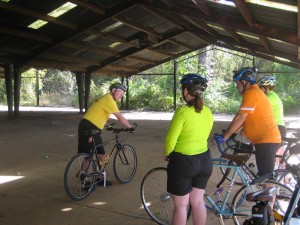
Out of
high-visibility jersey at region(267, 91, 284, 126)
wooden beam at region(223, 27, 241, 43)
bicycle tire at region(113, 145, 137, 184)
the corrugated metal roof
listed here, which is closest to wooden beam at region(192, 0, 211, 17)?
the corrugated metal roof

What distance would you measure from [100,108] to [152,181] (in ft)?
5.15

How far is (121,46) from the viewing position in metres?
17.0

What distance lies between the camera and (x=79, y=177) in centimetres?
535

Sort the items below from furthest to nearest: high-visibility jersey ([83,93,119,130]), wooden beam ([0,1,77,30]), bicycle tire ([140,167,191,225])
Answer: wooden beam ([0,1,77,30]) → high-visibility jersey ([83,93,119,130]) → bicycle tire ([140,167,191,225])

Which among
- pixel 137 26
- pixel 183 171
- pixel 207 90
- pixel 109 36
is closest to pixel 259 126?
pixel 183 171

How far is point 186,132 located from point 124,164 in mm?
3097

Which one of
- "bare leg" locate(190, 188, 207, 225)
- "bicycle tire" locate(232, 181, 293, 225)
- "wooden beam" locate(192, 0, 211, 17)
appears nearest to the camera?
"bare leg" locate(190, 188, 207, 225)

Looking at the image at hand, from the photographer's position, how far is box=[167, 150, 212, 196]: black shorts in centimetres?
331

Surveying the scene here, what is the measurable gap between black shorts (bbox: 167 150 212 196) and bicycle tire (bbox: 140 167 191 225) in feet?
3.39

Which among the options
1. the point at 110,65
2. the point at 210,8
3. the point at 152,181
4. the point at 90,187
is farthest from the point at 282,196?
the point at 110,65

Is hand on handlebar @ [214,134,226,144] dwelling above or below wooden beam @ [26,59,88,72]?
below

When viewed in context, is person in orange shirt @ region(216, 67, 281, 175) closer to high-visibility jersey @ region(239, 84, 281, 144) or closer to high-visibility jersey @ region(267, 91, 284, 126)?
high-visibility jersey @ region(239, 84, 281, 144)

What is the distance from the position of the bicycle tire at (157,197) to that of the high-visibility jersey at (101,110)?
4.48 ft

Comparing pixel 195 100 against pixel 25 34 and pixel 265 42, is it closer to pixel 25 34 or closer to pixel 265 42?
pixel 265 42
